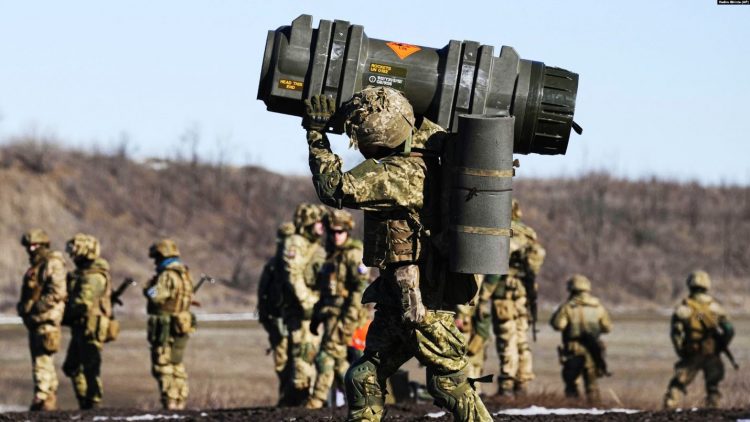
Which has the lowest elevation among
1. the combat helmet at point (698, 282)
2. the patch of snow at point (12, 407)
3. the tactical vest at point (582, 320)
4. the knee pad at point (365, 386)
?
the patch of snow at point (12, 407)

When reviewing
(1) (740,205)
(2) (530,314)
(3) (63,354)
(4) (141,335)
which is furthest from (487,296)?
(1) (740,205)

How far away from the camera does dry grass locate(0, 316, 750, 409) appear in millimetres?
18656

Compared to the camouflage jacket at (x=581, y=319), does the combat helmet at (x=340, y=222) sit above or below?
above

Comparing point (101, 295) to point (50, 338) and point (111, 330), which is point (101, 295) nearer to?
point (111, 330)

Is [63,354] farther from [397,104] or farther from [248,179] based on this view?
[248,179]

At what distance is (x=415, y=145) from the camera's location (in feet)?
29.4

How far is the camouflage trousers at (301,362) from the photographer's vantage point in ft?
51.1

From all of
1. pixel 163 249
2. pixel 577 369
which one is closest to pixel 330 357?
pixel 163 249

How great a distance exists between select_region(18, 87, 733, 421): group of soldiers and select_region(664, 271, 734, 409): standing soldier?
2cm

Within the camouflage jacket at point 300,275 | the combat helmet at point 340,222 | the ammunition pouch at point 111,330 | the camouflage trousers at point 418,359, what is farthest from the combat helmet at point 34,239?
the camouflage trousers at point 418,359

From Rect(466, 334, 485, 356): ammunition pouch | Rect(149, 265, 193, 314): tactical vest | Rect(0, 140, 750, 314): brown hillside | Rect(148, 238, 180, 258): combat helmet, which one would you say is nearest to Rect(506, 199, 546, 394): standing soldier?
Rect(466, 334, 485, 356): ammunition pouch

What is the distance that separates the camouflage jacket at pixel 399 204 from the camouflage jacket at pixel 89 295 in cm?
754

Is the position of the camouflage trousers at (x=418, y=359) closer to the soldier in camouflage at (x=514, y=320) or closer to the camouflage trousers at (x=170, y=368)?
the camouflage trousers at (x=170, y=368)

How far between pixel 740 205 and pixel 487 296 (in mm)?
53153
